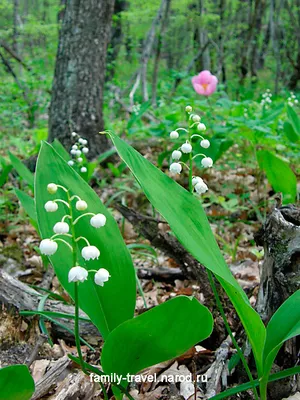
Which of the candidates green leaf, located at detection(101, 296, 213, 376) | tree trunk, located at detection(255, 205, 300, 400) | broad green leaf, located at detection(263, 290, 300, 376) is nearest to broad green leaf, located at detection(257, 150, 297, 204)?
tree trunk, located at detection(255, 205, 300, 400)

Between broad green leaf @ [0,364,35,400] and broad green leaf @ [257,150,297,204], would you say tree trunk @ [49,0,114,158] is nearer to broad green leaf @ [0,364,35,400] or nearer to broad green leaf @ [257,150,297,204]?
broad green leaf @ [257,150,297,204]

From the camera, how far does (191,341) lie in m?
0.92

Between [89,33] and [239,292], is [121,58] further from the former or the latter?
[239,292]

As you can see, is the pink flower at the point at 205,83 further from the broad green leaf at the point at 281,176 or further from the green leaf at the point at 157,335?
the green leaf at the point at 157,335

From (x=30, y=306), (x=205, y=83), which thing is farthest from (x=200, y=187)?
(x=205, y=83)

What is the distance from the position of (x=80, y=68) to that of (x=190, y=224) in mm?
3314

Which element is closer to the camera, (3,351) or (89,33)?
(3,351)

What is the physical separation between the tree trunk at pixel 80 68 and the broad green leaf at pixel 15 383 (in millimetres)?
3193

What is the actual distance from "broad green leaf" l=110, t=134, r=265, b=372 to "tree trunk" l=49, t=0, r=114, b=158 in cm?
305

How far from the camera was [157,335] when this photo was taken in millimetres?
918

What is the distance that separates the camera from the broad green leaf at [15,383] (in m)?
0.87

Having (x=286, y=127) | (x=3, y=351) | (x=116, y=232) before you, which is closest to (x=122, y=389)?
(x=116, y=232)

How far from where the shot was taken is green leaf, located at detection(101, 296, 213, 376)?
86cm

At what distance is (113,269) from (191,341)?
0.28 metres
